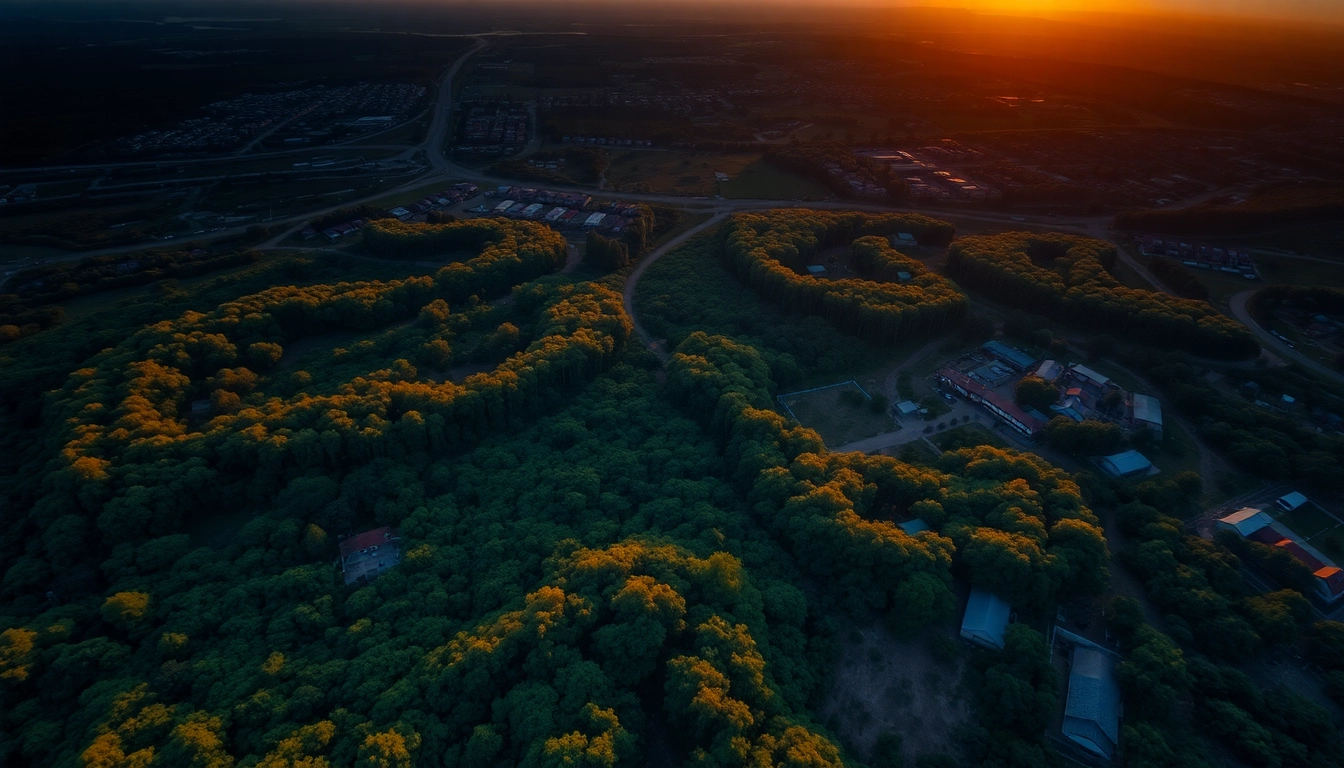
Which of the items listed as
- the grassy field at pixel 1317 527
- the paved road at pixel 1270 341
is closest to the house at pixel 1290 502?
the grassy field at pixel 1317 527

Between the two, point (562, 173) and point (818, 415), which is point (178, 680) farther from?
point (562, 173)

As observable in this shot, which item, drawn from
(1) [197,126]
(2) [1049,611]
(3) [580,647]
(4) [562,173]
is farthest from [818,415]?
(1) [197,126]

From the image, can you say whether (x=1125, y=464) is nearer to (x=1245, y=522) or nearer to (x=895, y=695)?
(x=1245, y=522)

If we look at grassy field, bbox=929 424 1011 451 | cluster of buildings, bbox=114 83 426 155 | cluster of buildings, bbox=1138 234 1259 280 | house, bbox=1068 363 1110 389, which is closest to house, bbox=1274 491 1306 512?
house, bbox=1068 363 1110 389

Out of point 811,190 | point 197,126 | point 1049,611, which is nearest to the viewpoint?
point 1049,611

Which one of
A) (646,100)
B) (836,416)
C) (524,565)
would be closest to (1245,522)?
(836,416)

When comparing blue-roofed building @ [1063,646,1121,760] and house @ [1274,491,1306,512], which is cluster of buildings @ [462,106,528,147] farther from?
house @ [1274,491,1306,512]

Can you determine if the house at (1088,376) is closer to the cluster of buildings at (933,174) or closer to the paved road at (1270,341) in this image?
the paved road at (1270,341)
